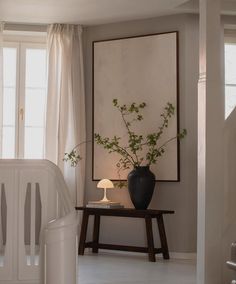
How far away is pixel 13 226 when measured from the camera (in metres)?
3.63

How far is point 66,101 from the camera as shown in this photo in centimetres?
776

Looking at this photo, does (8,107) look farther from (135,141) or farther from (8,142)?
(135,141)

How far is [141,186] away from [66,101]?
5.13ft

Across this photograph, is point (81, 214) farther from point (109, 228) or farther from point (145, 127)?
point (145, 127)

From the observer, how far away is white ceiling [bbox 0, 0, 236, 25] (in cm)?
680

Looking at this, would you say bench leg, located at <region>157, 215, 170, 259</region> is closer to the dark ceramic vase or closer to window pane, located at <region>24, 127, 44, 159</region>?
the dark ceramic vase

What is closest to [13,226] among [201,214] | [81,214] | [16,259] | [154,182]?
[16,259]

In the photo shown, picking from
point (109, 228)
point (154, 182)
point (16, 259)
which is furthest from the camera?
point (109, 228)

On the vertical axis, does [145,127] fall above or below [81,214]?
above

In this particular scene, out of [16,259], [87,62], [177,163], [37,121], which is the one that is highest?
[87,62]

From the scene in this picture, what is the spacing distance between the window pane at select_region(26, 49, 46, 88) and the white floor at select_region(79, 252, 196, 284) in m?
2.37

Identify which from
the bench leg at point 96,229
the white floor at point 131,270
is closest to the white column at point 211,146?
the white floor at point 131,270

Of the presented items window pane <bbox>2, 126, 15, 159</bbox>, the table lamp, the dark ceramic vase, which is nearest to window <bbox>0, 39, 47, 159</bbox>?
window pane <bbox>2, 126, 15, 159</bbox>

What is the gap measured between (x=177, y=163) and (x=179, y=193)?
0.37 m
